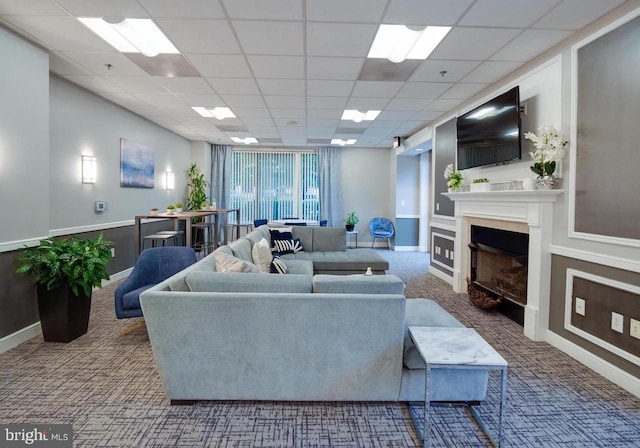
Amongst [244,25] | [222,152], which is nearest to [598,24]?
[244,25]

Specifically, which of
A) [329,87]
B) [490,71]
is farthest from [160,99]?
[490,71]

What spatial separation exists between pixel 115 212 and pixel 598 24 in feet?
20.2

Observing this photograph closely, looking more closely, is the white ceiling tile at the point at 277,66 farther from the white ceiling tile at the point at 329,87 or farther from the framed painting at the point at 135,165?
the framed painting at the point at 135,165

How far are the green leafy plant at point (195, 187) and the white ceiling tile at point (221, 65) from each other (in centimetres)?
441

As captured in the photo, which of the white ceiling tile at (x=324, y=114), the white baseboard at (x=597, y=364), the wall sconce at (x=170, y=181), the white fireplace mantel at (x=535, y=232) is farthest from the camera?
the wall sconce at (x=170, y=181)

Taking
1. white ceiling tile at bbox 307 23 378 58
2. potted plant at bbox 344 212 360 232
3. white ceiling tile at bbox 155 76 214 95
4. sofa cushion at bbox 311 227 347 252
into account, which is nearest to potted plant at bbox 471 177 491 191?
white ceiling tile at bbox 307 23 378 58

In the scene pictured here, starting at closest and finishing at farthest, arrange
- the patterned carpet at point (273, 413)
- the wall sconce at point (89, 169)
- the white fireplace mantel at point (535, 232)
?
1. the patterned carpet at point (273, 413)
2. the white fireplace mantel at point (535, 232)
3. the wall sconce at point (89, 169)

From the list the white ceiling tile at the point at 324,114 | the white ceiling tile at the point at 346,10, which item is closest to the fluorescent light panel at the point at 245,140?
the white ceiling tile at the point at 324,114

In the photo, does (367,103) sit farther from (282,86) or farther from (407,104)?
(282,86)

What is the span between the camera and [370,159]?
9.44 metres

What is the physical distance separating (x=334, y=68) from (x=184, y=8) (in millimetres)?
1629

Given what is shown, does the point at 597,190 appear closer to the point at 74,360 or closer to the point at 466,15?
the point at 466,15

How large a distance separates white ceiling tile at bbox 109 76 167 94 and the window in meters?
4.86

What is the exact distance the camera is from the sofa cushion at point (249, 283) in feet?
7.14
